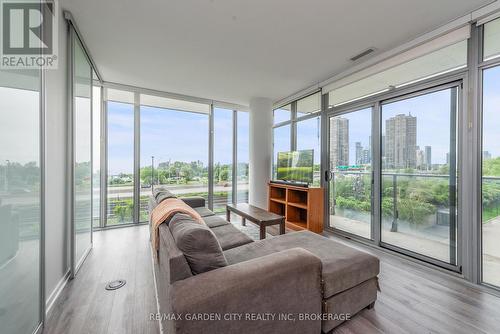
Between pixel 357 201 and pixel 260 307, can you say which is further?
pixel 357 201

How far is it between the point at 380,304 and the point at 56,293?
2.86 m

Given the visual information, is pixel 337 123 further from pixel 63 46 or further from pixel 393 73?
pixel 63 46

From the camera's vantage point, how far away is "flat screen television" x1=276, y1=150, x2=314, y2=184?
373 centimetres

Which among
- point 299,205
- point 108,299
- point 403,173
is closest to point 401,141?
point 403,173

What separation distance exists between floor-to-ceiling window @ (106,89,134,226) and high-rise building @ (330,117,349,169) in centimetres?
395

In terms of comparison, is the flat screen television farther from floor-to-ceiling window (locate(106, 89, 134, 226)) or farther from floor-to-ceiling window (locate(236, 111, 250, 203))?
floor-to-ceiling window (locate(106, 89, 134, 226))

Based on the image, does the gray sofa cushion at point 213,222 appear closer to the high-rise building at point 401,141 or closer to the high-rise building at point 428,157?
the high-rise building at point 401,141

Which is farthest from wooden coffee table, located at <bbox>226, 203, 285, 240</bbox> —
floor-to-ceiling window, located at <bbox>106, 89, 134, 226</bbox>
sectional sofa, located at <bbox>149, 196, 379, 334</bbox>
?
floor-to-ceiling window, located at <bbox>106, 89, 134, 226</bbox>

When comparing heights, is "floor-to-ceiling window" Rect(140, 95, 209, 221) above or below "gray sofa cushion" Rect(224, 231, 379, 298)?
above

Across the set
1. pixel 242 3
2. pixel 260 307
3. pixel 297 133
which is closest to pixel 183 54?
pixel 242 3

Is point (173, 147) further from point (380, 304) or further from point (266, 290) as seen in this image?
point (380, 304)

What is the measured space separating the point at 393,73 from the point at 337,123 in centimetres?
110

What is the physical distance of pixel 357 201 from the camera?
336 centimetres

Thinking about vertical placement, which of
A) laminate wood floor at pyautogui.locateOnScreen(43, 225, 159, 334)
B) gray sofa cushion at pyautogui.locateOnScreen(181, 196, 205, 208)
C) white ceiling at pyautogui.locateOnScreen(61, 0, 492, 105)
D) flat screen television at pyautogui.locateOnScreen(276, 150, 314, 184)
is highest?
white ceiling at pyautogui.locateOnScreen(61, 0, 492, 105)
